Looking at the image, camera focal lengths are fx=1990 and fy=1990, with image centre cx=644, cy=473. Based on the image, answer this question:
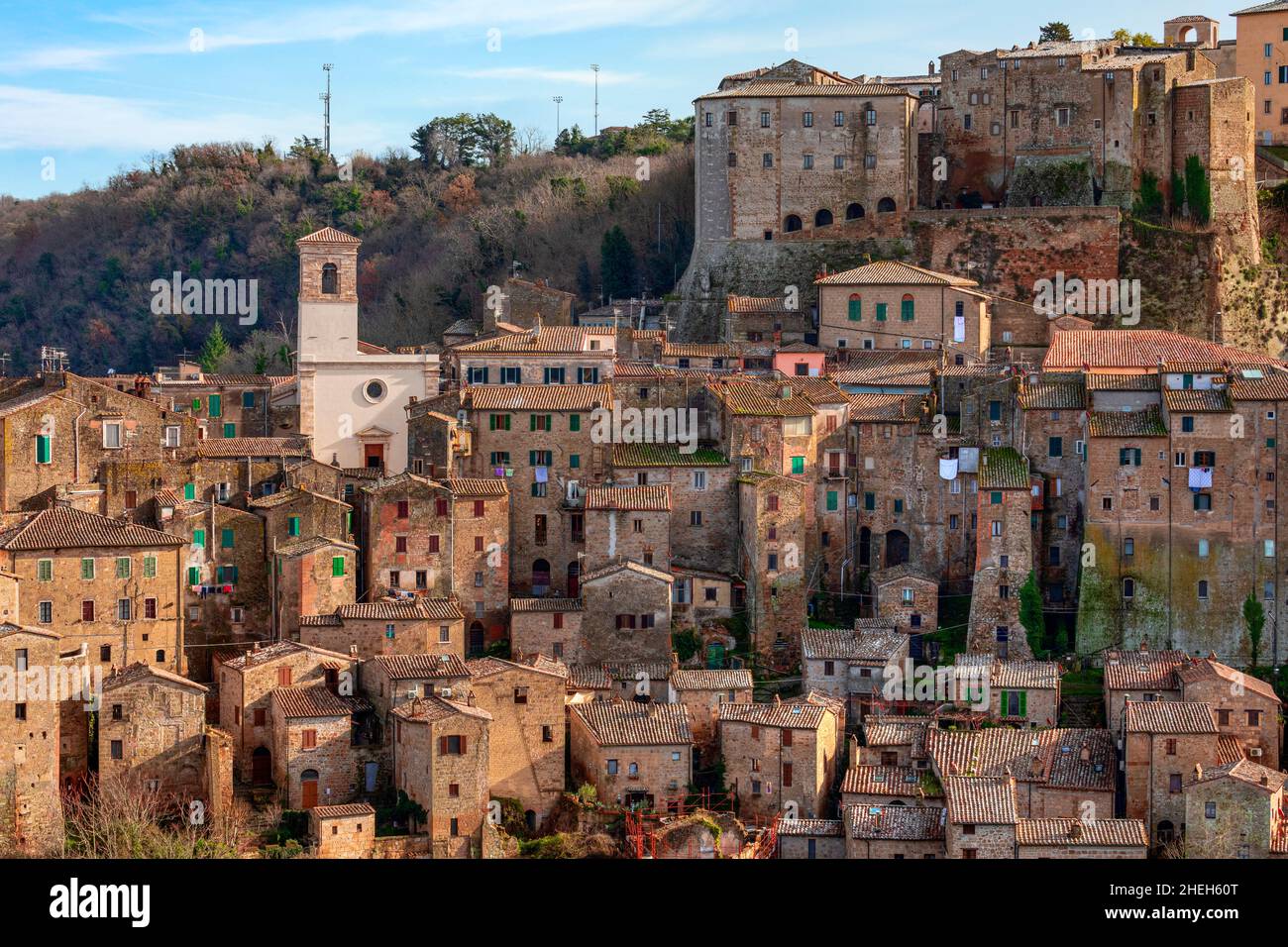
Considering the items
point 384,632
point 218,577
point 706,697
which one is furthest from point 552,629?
point 218,577

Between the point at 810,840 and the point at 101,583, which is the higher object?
the point at 101,583

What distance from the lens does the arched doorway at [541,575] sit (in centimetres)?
4622

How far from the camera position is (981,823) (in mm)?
Result: 34875

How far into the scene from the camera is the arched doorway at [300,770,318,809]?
38969mm

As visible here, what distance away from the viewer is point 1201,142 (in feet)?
197

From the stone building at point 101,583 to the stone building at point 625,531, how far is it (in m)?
9.00

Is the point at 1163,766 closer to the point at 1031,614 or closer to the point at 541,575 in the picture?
the point at 1031,614

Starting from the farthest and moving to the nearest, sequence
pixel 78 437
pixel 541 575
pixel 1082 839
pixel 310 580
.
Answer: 1. pixel 541 575
2. pixel 78 437
3. pixel 310 580
4. pixel 1082 839

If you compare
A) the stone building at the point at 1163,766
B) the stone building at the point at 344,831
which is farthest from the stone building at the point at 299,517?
the stone building at the point at 1163,766

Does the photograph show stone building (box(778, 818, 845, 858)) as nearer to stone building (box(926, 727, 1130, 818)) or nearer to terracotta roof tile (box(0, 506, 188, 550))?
stone building (box(926, 727, 1130, 818))

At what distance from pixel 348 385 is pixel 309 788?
13.3m

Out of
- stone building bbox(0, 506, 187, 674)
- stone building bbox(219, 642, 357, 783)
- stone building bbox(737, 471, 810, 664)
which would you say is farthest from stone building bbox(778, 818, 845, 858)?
stone building bbox(0, 506, 187, 674)

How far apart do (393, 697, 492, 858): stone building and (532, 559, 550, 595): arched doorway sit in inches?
326
